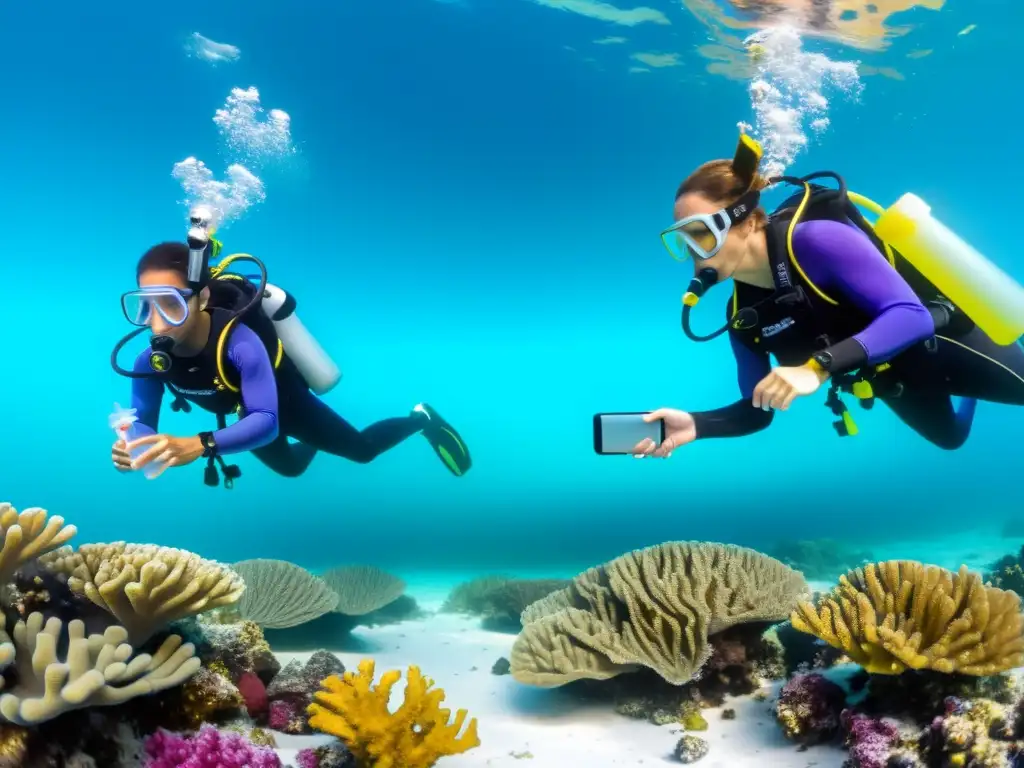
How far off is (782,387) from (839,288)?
4.05 ft

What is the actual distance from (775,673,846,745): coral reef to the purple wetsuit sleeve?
1.94 metres

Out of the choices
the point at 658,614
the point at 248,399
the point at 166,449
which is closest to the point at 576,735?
the point at 658,614

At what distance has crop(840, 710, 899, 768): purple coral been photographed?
9.54ft

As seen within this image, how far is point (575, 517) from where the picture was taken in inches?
1444

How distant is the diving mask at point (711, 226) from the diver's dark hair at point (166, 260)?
3.51 metres

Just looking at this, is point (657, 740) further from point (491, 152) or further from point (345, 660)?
point (491, 152)

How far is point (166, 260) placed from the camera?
15.0ft

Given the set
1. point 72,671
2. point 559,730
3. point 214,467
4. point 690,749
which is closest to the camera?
point 72,671

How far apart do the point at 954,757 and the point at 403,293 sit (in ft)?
93.6

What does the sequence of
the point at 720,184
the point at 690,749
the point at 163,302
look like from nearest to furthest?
the point at 690,749
the point at 720,184
the point at 163,302

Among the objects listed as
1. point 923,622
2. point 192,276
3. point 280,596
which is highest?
point 192,276

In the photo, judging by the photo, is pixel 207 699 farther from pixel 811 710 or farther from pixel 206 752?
pixel 811 710

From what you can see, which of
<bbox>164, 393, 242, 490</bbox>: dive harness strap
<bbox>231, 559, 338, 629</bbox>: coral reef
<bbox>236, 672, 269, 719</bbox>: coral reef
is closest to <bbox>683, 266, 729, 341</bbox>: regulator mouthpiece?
<bbox>164, 393, 242, 490</bbox>: dive harness strap

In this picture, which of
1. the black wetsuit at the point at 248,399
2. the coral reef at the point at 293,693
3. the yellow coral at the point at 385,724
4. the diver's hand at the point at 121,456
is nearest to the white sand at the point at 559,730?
the coral reef at the point at 293,693
